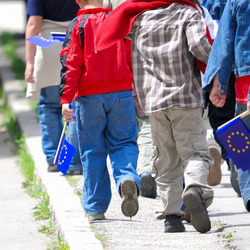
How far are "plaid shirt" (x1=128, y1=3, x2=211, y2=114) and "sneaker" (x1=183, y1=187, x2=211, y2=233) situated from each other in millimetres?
516

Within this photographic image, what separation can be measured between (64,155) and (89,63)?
2.68 feet

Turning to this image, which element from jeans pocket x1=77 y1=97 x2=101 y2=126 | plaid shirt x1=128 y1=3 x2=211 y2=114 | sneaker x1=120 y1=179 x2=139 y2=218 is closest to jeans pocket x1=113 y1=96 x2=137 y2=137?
jeans pocket x1=77 y1=97 x2=101 y2=126

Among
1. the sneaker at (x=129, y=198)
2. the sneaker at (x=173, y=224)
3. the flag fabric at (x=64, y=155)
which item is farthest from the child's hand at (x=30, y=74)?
the sneaker at (x=173, y=224)

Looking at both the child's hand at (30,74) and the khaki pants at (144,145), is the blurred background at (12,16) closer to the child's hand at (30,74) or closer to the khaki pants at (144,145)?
the child's hand at (30,74)

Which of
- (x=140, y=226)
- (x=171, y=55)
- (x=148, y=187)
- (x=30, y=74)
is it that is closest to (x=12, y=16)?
(x=30, y=74)

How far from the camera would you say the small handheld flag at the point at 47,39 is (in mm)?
6594

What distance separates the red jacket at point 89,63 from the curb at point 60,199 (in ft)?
2.51

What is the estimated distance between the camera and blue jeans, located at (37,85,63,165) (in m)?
7.45

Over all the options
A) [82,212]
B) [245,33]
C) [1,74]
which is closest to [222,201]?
[82,212]

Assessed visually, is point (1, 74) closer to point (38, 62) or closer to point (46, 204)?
point (38, 62)

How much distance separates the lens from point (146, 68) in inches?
195

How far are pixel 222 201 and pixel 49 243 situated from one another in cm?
132

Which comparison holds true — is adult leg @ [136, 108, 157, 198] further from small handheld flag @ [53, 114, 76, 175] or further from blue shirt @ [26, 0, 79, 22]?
blue shirt @ [26, 0, 79, 22]

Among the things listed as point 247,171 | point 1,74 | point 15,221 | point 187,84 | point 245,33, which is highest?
point 245,33
